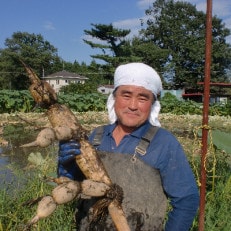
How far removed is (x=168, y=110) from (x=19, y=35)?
186ft

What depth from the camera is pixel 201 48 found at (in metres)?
50.0

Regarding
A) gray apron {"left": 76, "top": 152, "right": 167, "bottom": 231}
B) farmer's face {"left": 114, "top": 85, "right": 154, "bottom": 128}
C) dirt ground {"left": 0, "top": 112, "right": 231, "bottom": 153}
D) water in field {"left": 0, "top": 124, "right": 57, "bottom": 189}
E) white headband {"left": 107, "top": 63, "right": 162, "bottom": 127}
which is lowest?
dirt ground {"left": 0, "top": 112, "right": 231, "bottom": 153}

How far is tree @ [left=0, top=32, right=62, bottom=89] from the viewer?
5791 cm

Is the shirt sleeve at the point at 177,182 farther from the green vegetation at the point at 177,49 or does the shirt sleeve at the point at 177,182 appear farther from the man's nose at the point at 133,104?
the green vegetation at the point at 177,49

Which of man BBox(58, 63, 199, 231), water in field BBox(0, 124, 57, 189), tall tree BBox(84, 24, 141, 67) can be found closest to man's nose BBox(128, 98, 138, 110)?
man BBox(58, 63, 199, 231)

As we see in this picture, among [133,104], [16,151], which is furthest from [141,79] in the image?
[16,151]

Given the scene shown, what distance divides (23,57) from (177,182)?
59.0 m

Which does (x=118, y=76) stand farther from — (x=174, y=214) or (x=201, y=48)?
(x=201, y=48)

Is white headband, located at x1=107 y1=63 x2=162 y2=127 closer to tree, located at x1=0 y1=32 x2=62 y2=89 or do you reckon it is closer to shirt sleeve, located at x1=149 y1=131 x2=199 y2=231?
shirt sleeve, located at x1=149 y1=131 x2=199 y2=231

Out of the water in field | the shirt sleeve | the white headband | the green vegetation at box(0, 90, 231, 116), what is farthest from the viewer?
the green vegetation at box(0, 90, 231, 116)

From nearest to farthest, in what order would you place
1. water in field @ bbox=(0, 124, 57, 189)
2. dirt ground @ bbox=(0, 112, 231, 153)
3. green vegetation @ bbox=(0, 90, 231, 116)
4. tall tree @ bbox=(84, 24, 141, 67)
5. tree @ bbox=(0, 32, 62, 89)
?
water in field @ bbox=(0, 124, 57, 189) < dirt ground @ bbox=(0, 112, 231, 153) < green vegetation @ bbox=(0, 90, 231, 116) < tall tree @ bbox=(84, 24, 141, 67) < tree @ bbox=(0, 32, 62, 89)

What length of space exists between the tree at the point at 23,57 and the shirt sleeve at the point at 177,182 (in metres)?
51.0

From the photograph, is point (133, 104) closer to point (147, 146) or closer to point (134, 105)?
point (134, 105)

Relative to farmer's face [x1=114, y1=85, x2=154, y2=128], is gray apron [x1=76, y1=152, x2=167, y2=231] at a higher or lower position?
lower
